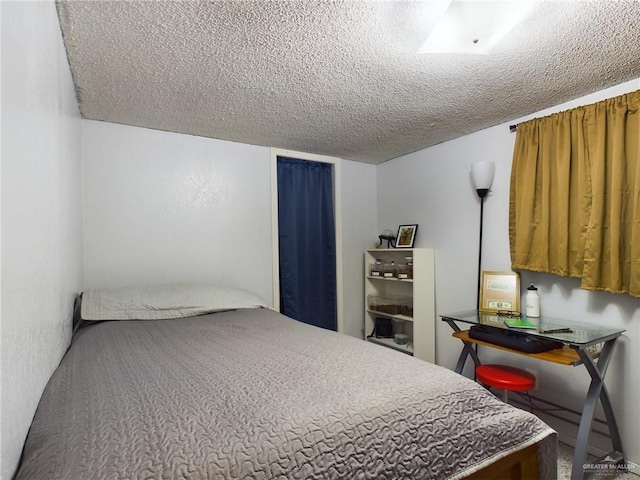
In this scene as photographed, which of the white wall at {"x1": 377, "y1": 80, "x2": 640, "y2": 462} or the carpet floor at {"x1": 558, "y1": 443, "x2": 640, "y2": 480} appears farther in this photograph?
the white wall at {"x1": 377, "y1": 80, "x2": 640, "y2": 462}

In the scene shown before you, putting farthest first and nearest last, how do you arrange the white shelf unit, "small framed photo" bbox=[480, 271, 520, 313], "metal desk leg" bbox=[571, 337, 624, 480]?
the white shelf unit < "small framed photo" bbox=[480, 271, 520, 313] < "metal desk leg" bbox=[571, 337, 624, 480]

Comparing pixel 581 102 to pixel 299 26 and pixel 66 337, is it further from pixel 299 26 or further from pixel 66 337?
pixel 66 337

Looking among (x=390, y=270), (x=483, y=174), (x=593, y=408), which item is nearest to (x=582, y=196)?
(x=483, y=174)

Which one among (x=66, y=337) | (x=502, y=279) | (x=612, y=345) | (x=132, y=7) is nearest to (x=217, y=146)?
(x=132, y=7)

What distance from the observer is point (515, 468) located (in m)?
1.10

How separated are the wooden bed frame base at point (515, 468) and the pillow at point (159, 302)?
177cm

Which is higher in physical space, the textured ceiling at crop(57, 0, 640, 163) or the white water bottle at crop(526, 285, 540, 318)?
the textured ceiling at crop(57, 0, 640, 163)

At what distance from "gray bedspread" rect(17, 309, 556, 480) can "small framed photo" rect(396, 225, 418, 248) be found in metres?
2.02

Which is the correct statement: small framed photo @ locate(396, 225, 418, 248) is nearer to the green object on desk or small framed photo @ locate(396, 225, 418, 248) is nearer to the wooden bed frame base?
the green object on desk

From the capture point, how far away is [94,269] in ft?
7.91

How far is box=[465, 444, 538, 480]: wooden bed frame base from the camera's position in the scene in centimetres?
102

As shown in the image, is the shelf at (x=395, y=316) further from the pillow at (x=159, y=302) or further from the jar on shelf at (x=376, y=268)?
the pillow at (x=159, y=302)

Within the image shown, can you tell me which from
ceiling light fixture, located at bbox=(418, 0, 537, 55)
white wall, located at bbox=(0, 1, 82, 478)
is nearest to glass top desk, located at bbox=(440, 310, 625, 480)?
ceiling light fixture, located at bbox=(418, 0, 537, 55)

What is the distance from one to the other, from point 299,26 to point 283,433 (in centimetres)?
149
